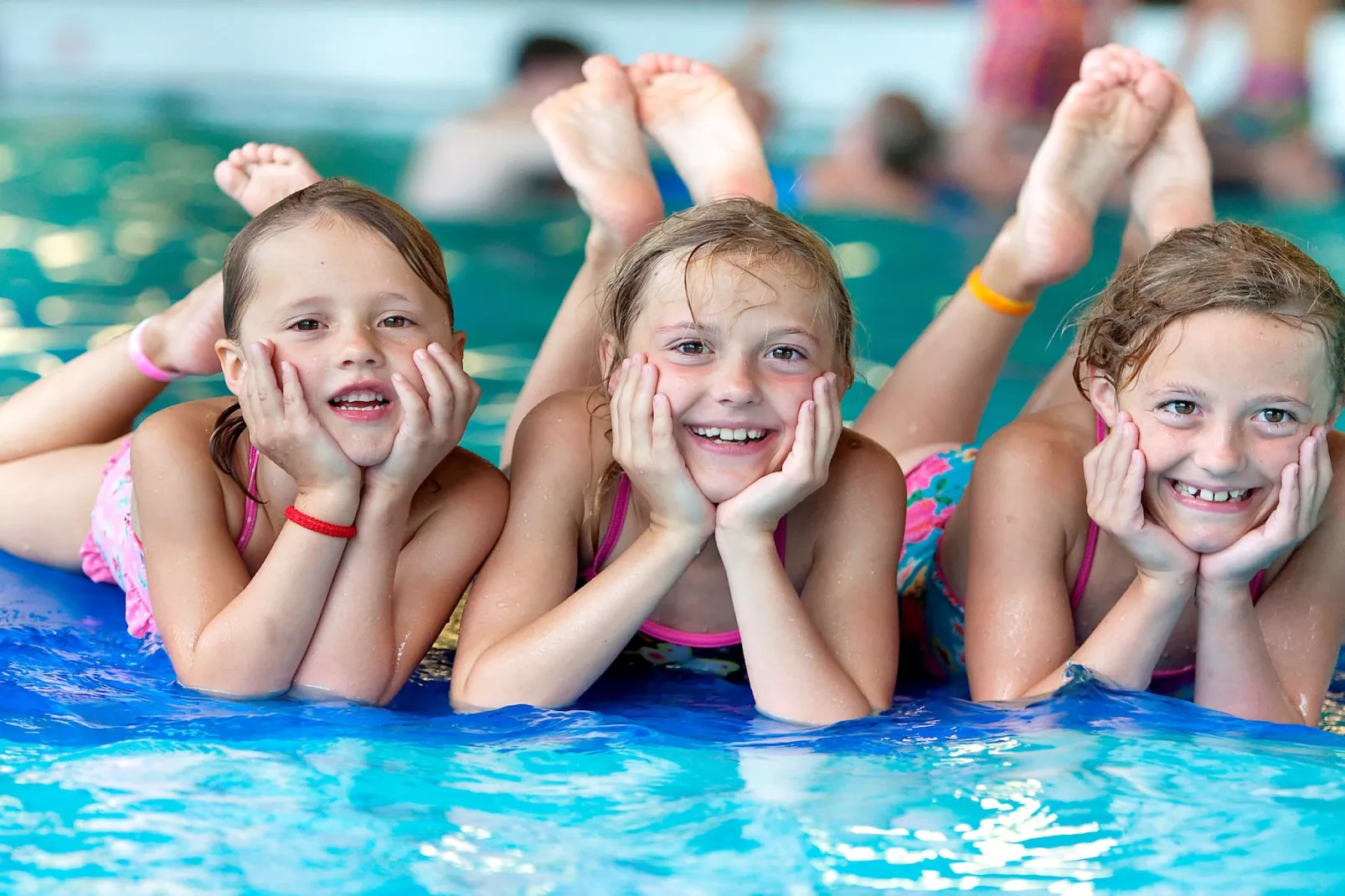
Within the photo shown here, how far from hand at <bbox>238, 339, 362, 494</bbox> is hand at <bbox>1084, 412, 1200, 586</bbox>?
99 cm

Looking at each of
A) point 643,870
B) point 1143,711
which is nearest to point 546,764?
point 643,870

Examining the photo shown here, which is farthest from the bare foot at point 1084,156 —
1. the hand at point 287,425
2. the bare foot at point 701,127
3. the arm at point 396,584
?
the hand at point 287,425

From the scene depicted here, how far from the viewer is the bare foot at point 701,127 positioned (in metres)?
2.92

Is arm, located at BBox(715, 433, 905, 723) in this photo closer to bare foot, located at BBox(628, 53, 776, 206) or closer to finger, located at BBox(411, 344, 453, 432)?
finger, located at BBox(411, 344, 453, 432)

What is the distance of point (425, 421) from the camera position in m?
2.12

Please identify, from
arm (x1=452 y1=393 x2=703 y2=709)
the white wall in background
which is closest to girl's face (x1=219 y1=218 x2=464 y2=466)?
arm (x1=452 y1=393 x2=703 y2=709)

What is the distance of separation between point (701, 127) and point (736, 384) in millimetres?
1100

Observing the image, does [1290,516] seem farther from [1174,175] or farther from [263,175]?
[263,175]

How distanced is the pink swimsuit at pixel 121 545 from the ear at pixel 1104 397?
122 cm

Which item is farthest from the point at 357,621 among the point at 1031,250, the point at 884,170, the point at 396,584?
the point at 884,170

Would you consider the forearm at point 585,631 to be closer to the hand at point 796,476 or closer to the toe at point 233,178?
the hand at point 796,476

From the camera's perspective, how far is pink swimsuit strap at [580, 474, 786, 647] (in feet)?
7.51

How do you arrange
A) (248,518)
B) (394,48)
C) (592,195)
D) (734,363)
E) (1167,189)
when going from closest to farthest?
1. (734,363)
2. (248,518)
3. (592,195)
4. (1167,189)
5. (394,48)

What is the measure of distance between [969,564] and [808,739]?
0.39 m
